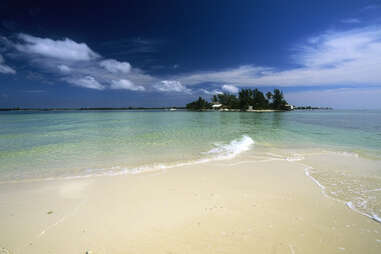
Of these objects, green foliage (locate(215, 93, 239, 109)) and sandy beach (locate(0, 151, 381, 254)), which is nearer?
sandy beach (locate(0, 151, 381, 254))

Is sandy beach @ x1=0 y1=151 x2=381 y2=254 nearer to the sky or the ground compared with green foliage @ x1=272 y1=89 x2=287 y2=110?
nearer to the ground

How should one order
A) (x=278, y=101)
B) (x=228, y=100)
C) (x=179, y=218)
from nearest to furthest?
(x=179, y=218)
(x=278, y=101)
(x=228, y=100)

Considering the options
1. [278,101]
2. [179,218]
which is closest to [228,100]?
[278,101]

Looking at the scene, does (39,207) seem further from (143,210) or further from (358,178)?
(358,178)

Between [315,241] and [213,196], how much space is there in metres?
1.90

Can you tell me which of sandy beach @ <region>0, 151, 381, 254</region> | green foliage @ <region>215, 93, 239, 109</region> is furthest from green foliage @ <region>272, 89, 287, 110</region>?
sandy beach @ <region>0, 151, 381, 254</region>

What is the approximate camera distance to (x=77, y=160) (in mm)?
6789

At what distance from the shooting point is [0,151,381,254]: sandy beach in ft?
7.75

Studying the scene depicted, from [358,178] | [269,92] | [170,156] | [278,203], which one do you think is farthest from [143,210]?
[269,92]

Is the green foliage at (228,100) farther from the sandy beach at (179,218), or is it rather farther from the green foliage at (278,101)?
the sandy beach at (179,218)

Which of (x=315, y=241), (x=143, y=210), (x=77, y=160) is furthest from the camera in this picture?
(x=77, y=160)

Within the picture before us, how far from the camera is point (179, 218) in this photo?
3.00m

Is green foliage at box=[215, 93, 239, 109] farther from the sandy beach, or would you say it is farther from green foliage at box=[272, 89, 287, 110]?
the sandy beach

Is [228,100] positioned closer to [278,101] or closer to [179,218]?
[278,101]
